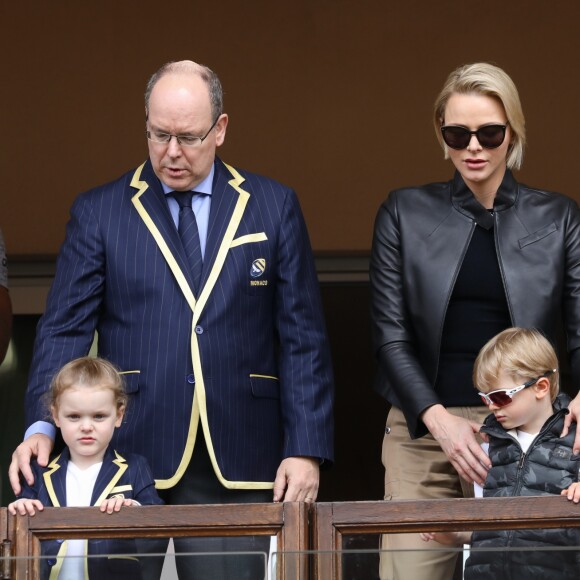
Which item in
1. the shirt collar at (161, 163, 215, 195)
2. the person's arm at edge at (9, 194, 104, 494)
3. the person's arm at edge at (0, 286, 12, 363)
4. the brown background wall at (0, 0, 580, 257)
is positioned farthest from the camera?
the brown background wall at (0, 0, 580, 257)

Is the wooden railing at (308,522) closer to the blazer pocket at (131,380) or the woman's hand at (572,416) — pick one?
the woman's hand at (572,416)

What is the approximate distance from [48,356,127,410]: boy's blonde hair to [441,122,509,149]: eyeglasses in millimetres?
1054

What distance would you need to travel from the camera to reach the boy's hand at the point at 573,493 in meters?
3.82

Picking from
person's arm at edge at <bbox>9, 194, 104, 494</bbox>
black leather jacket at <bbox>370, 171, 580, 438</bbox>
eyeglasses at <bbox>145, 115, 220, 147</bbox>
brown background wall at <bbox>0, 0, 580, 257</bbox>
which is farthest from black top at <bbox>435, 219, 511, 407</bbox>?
brown background wall at <bbox>0, 0, 580, 257</bbox>

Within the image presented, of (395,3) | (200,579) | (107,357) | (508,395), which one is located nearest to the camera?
(200,579)

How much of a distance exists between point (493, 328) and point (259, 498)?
753 mm

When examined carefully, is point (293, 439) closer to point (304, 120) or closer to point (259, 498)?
point (259, 498)

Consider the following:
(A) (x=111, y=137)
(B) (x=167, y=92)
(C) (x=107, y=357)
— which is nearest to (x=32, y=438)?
(C) (x=107, y=357)

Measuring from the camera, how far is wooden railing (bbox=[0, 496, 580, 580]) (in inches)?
151

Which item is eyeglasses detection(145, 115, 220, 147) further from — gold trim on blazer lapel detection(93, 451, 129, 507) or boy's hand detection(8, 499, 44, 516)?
boy's hand detection(8, 499, 44, 516)

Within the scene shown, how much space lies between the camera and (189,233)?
4.47 meters

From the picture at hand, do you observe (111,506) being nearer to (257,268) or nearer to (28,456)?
(28,456)

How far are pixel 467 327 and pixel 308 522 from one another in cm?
87

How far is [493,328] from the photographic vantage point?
4.47 m
